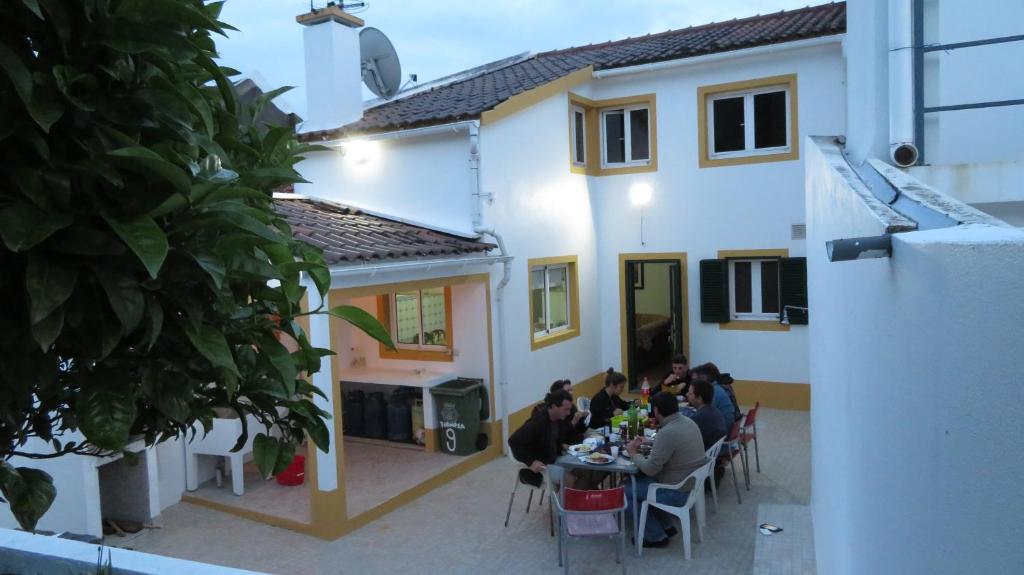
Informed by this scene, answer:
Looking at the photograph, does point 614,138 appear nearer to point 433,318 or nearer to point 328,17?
point 433,318

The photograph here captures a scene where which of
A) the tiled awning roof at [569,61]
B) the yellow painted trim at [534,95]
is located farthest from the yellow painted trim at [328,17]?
the yellow painted trim at [534,95]

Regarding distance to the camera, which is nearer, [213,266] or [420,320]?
[213,266]

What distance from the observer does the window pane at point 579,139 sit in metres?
13.7

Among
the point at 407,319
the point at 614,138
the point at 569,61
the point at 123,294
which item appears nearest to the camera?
the point at 123,294

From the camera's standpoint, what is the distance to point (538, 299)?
12.6 meters

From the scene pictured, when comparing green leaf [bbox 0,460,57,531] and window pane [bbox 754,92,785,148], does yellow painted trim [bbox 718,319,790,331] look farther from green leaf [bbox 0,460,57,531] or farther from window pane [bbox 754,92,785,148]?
green leaf [bbox 0,460,57,531]

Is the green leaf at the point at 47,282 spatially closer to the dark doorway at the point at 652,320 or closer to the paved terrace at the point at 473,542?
the paved terrace at the point at 473,542

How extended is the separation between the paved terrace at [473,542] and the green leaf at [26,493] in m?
5.47

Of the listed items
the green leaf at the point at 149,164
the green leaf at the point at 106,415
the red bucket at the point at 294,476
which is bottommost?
the red bucket at the point at 294,476

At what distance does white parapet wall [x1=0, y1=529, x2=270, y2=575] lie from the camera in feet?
11.4

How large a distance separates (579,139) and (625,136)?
2.85 ft

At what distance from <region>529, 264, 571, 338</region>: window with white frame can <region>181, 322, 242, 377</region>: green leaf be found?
10292 millimetres

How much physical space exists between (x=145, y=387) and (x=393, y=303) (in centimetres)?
1015

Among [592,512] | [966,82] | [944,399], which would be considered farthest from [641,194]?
[944,399]
